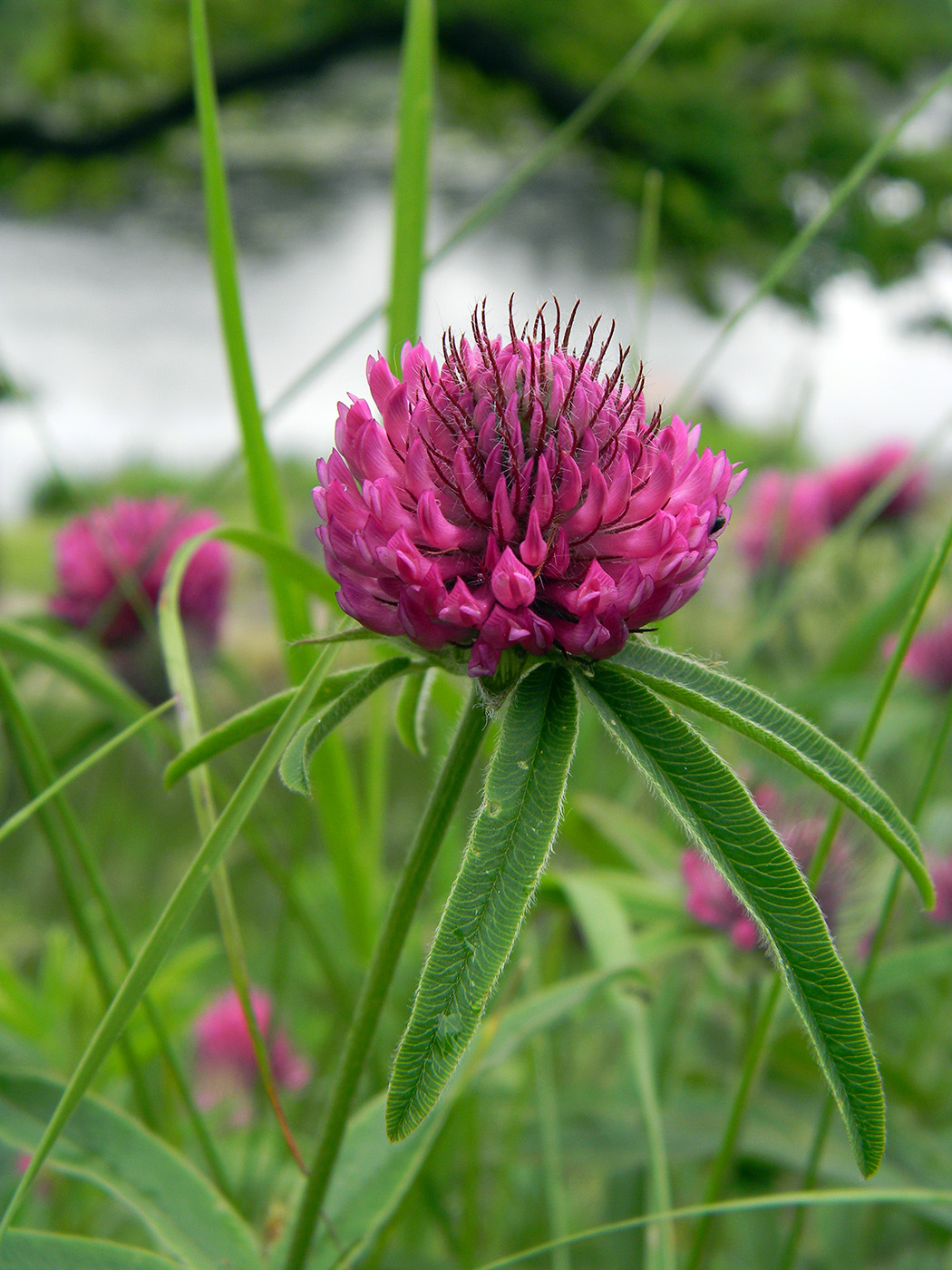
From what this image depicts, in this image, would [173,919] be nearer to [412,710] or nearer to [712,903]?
[412,710]

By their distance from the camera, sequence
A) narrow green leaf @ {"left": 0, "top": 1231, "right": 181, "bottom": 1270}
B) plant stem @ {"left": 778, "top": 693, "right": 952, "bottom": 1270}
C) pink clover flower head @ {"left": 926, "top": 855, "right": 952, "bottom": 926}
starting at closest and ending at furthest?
narrow green leaf @ {"left": 0, "top": 1231, "right": 181, "bottom": 1270} < plant stem @ {"left": 778, "top": 693, "right": 952, "bottom": 1270} < pink clover flower head @ {"left": 926, "top": 855, "right": 952, "bottom": 926}

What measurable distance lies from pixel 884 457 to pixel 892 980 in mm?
1301

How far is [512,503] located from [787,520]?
145 centimetres

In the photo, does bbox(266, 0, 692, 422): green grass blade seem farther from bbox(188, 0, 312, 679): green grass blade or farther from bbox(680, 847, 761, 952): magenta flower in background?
bbox(680, 847, 761, 952): magenta flower in background

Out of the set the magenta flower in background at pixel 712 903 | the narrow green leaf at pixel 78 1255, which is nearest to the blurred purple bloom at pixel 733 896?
the magenta flower in background at pixel 712 903

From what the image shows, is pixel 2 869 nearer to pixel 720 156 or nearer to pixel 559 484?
pixel 559 484

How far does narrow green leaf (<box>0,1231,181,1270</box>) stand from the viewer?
462 mm

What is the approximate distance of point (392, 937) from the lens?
16.4 inches

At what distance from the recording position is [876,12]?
16.6 ft

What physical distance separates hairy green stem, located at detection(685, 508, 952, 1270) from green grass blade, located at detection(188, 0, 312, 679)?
0.35 meters

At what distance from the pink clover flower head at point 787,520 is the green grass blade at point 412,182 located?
1111 millimetres

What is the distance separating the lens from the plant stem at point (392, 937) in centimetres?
41

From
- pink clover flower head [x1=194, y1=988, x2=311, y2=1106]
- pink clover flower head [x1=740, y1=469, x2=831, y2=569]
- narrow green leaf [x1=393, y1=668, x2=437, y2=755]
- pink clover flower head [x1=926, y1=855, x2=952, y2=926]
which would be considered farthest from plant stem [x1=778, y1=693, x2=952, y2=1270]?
pink clover flower head [x1=740, y1=469, x2=831, y2=569]

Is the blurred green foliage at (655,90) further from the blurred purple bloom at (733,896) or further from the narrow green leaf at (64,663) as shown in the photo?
the narrow green leaf at (64,663)
